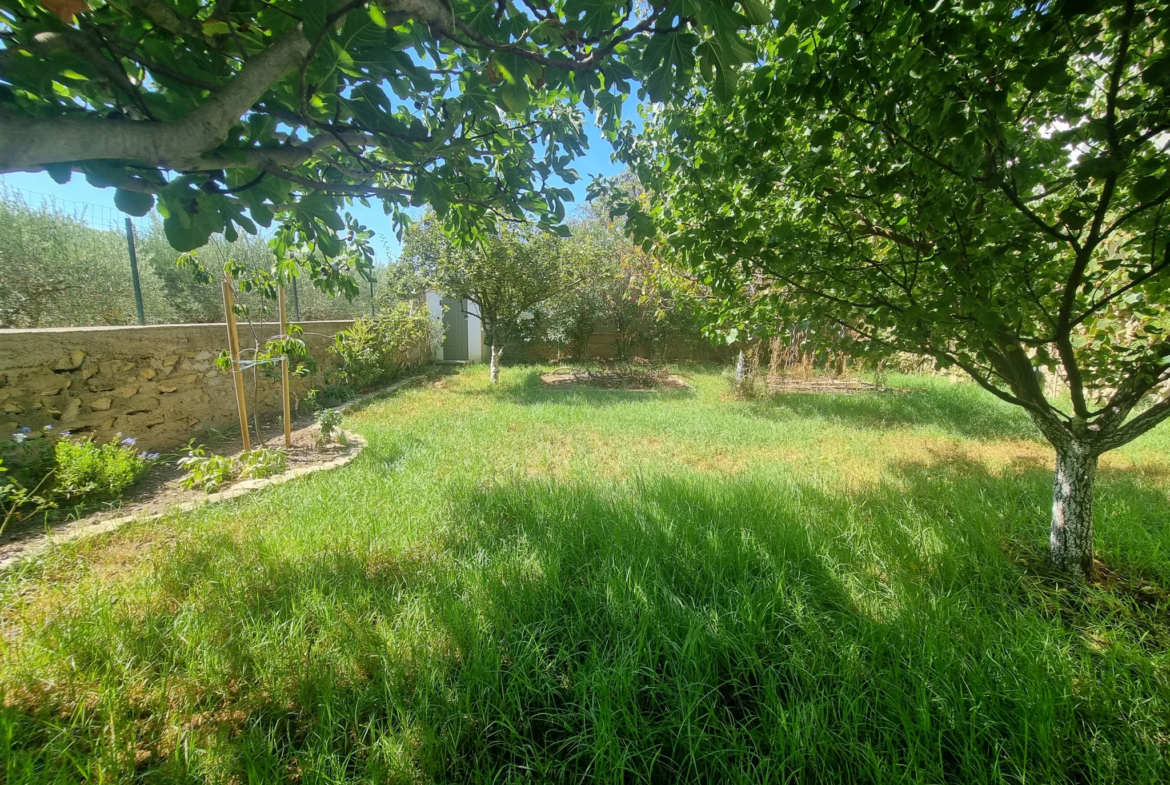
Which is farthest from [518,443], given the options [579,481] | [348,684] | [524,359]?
[524,359]

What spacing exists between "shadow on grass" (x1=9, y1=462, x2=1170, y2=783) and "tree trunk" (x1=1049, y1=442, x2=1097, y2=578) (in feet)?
0.98

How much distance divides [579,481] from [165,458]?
4.16m

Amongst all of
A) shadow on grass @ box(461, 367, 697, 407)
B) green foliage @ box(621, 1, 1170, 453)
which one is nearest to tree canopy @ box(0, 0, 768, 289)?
green foliage @ box(621, 1, 1170, 453)

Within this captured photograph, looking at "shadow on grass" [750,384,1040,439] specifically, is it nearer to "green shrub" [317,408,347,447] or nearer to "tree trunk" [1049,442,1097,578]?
"tree trunk" [1049,442,1097,578]

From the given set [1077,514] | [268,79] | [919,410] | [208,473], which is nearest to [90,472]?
[208,473]

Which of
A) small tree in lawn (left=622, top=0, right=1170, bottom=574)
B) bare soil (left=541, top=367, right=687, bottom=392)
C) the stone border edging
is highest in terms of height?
small tree in lawn (left=622, top=0, right=1170, bottom=574)

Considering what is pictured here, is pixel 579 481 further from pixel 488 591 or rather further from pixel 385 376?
pixel 385 376

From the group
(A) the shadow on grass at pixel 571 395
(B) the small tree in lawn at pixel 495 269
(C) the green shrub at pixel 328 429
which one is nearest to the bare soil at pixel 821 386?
(A) the shadow on grass at pixel 571 395

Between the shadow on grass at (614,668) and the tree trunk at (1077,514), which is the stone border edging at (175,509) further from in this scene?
the tree trunk at (1077,514)

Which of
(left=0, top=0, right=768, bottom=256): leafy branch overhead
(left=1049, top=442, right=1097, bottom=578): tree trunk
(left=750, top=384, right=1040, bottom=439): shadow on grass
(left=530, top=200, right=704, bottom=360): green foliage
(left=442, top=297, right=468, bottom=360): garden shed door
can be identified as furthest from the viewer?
(left=442, top=297, right=468, bottom=360): garden shed door

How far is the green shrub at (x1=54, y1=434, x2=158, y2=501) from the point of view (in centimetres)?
283

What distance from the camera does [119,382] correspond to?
375cm

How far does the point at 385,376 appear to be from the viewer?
885 centimetres

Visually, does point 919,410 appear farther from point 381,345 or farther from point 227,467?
point 381,345
